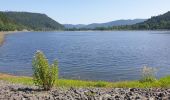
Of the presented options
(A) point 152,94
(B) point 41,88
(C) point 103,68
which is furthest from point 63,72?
(A) point 152,94

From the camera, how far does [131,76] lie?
55.6 meters

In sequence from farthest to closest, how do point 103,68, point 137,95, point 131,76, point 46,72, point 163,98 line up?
point 103,68 → point 131,76 → point 46,72 → point 137,95 → point 163,98

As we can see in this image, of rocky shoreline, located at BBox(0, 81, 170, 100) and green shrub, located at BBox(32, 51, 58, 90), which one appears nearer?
rocky shoreline, located at BBox(0, 81, 170, 100)

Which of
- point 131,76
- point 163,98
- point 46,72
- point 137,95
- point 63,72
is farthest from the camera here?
point 63,72

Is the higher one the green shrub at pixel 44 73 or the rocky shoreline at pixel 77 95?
the green shrub at pixel 44 73

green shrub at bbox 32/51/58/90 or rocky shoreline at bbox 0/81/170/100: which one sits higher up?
green shrub at bbox 32/51/58/90

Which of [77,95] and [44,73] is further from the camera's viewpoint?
[44,73]

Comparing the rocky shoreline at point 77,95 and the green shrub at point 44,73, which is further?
the green shrub at point 44,73

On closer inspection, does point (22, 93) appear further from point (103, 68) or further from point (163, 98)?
point (103, 68)

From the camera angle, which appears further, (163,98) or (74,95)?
(74,95)

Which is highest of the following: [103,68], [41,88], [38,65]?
[38,65]

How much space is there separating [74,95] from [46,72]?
322 cm

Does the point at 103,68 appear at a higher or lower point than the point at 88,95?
lower

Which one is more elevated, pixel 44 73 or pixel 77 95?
pixel 44 73
